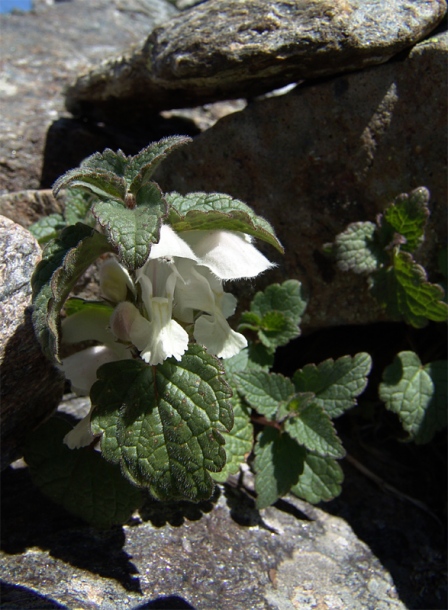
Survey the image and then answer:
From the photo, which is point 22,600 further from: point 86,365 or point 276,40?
point 276,40

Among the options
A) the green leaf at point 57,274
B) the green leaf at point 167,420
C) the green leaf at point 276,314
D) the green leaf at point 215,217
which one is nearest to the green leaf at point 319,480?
the green leaf at point 276,314

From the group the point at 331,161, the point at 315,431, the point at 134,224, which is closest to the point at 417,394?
the point at 315,431

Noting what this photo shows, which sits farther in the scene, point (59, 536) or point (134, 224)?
point (59, 536)

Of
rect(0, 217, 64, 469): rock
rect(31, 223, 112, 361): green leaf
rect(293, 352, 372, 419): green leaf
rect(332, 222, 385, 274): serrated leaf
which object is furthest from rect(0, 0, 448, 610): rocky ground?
rect(293, 352, 372, 419): green leaf

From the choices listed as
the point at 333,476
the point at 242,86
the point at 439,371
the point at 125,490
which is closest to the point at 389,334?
the point at 439,371

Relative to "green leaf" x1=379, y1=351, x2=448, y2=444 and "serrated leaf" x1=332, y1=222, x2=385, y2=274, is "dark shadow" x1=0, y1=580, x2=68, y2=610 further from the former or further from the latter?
"serrated leaf" x1=332, y1=222, x2=385, y2=274

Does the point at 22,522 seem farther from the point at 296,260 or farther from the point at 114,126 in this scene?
the point at 114,126
